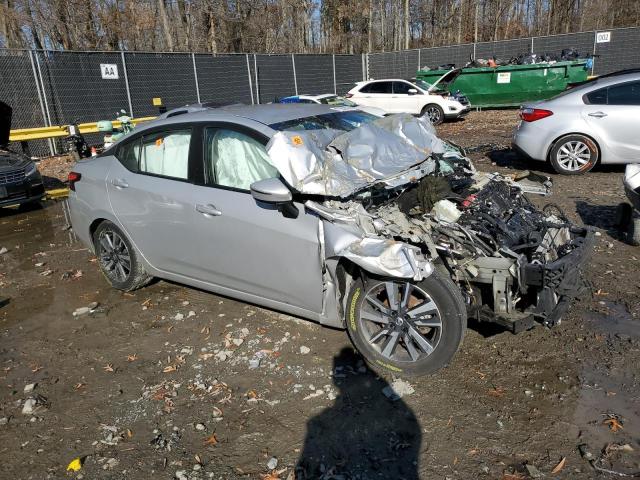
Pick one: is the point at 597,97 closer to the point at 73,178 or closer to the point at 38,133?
the point at 73,178

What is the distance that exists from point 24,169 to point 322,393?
7.12 meters

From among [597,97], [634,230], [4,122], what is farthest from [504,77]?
[4,122]

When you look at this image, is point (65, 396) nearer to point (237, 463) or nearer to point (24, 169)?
point (237, 463)

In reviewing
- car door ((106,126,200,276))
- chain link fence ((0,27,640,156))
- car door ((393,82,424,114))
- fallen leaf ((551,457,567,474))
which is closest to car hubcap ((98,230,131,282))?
car door ((106,126,200,276))

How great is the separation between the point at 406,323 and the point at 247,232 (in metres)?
1.37

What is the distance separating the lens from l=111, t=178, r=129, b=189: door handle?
4.75 meters

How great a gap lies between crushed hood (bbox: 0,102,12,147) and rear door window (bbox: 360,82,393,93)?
40.5 feet

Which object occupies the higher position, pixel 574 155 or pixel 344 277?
pixel 344 277

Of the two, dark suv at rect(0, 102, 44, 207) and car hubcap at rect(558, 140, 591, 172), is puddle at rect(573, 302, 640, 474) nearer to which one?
car hubcap at rect(558, 140, 591, 172)

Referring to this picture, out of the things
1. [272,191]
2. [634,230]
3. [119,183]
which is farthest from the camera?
[634,230]

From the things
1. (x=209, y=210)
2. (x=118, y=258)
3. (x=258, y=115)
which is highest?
(x=258, y=115)

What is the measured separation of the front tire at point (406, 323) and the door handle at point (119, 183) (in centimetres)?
250

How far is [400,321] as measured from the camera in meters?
3.45

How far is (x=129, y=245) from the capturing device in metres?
4.91
